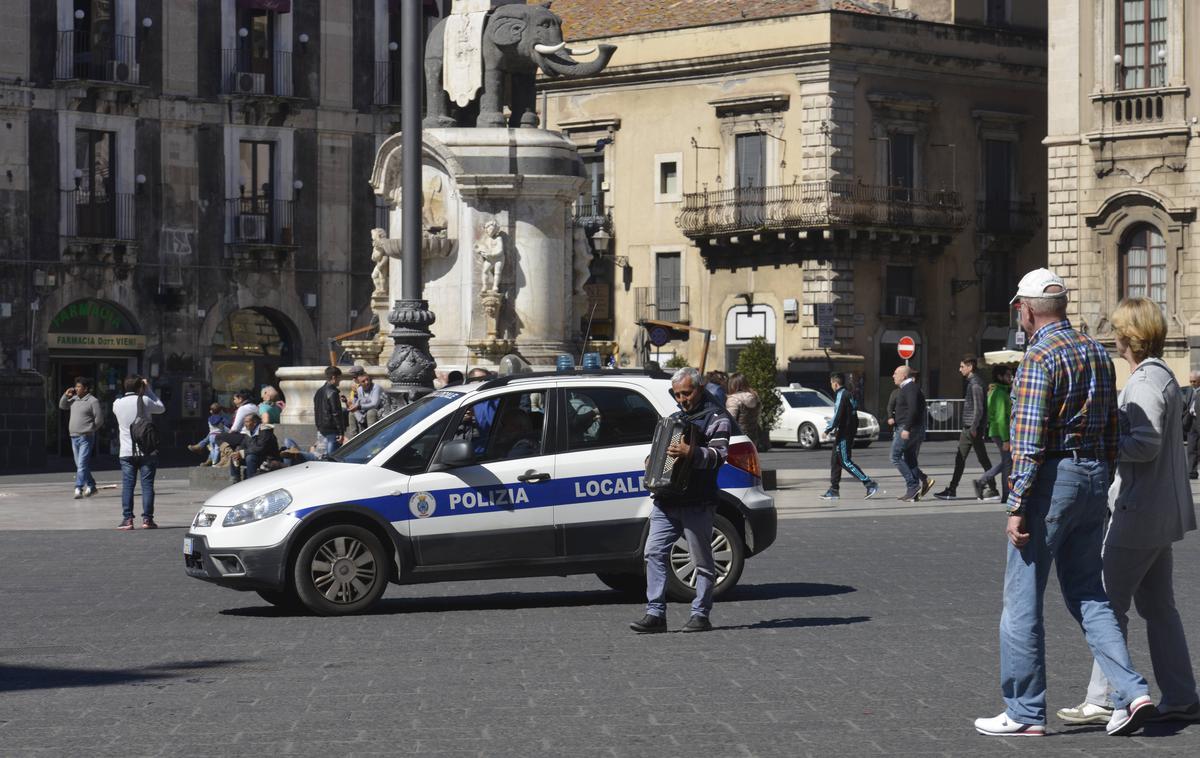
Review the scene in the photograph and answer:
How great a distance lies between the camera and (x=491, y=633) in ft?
43.3

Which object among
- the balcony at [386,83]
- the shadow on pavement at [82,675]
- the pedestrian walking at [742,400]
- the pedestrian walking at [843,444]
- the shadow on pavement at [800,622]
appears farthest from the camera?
the balcony at [386,83]

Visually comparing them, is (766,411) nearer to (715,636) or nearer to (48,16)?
(48,16)

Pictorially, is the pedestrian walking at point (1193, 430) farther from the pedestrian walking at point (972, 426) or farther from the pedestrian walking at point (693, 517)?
the pedestrian walking at point (693, 517)

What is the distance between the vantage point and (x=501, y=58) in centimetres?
2828

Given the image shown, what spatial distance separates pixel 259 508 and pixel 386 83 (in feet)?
133

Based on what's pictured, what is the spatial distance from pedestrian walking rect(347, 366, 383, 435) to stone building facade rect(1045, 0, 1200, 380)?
24.8m

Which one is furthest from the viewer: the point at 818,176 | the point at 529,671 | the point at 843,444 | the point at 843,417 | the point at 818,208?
the point at 818,176

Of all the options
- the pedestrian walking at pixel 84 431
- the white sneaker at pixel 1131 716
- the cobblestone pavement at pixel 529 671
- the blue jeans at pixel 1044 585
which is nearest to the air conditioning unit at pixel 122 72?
the pedestrian walking at pixel 84 431

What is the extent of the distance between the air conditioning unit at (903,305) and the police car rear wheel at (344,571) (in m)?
47.1

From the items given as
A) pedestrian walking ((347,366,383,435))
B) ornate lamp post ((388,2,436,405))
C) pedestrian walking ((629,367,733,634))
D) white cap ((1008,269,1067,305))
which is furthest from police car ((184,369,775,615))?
pedestrian walking ((347,366,383,435))

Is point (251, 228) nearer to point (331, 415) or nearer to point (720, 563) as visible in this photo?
point (331, 415)

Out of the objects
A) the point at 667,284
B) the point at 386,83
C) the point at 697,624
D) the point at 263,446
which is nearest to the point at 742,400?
the point at 263,446

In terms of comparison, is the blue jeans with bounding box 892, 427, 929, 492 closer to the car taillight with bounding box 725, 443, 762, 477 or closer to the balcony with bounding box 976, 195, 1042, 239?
the car taillight with bounding box 725, 443, 762, 477

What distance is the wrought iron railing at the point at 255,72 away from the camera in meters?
51.5
